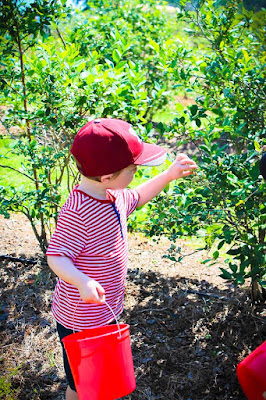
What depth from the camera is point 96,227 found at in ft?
6.11

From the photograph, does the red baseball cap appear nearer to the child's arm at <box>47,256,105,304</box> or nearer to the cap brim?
the cap brim

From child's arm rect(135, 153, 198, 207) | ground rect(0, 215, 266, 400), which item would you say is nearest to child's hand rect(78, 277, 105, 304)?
child's arm rect(135, 153, 198, 207)

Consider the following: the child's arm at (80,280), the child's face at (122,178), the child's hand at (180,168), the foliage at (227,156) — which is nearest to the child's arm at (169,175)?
the child's hand at (180,168)

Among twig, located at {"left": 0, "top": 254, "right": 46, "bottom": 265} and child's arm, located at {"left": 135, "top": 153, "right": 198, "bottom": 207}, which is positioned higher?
child's arm, located at {"left": 135, "top": 153, "right": 198, "bottom": 207}

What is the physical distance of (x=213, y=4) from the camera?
9.98ft

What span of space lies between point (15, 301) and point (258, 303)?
165 cm

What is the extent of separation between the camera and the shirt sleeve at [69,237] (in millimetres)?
1773

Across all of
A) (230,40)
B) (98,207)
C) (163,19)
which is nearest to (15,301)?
(98,207)

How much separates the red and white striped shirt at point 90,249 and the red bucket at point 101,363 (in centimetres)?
15

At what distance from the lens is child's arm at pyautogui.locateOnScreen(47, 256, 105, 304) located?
1634 millimetres

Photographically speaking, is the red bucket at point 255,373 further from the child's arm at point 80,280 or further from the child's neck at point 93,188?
the child's neck at point 93,188

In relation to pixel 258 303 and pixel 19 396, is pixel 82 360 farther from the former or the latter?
pixel 258 303

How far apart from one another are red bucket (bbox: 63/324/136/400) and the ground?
0.76 m

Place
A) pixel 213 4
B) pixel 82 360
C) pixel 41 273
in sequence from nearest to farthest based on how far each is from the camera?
pixel 82 360
pixel 213 4
pixel 41 273
